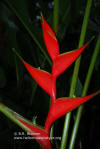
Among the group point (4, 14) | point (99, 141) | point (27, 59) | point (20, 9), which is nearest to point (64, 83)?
point (27, 59)

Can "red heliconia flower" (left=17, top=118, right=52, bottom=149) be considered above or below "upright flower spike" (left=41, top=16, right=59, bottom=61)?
below

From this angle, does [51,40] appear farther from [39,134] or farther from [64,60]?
[39,134]

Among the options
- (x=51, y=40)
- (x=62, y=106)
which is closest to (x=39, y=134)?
(x=62, y=106)

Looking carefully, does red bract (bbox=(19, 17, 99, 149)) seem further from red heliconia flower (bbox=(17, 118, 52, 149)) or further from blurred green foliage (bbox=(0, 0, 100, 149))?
blurred green foliage (bbox=(0, 0, 100, 149))

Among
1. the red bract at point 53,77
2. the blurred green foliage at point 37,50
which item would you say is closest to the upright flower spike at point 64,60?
the red bract at point 53,77

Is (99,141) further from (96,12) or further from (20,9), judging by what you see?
(20,9)

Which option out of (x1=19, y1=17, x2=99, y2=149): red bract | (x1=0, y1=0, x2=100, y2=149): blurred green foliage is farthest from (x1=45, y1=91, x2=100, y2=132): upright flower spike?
(x1=0, y1=0, x2=100, y2=149): blurred green foliage

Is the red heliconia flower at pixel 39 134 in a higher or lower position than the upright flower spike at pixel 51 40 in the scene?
lower

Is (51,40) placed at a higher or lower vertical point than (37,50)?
higher

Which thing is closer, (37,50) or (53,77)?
(53,77)

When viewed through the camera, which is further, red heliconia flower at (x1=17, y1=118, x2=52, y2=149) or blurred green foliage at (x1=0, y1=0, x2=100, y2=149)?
blurred green foliage at (x1=0, y1=0, x2=100, y2=149)

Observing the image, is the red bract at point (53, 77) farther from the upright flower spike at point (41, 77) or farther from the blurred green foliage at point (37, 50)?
the blurred green foliage at point (37, 50)
